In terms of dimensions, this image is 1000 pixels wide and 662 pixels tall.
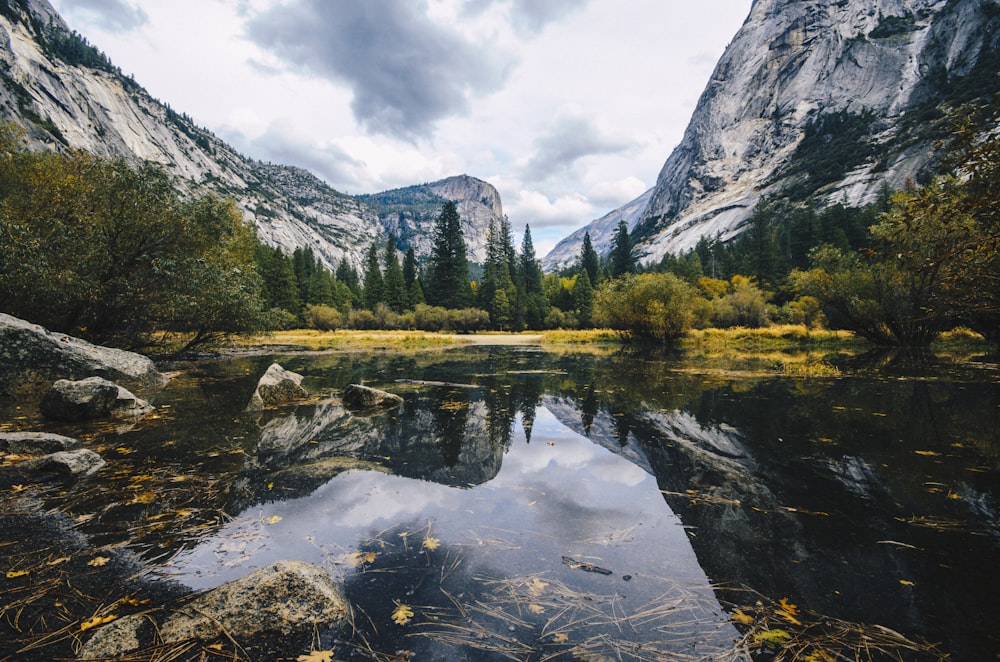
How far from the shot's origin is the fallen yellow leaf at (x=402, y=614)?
308 centimetres

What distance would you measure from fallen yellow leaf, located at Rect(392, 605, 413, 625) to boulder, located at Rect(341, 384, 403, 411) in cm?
826

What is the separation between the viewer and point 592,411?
11.1 m

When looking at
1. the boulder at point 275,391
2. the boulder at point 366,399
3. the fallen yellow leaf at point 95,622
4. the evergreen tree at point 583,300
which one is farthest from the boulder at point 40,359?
the evergreen tree at point 583,300

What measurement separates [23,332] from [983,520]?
19.0 meters

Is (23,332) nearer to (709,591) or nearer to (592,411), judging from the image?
(592,411)

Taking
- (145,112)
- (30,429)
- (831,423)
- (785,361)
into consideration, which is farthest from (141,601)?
(145,112)

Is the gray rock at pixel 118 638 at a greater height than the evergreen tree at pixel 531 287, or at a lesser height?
lesser

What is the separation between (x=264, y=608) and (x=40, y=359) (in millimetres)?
13164

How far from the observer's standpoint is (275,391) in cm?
1149

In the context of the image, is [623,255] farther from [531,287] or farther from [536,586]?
[536,586]

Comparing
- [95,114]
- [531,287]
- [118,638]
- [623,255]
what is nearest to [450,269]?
[531,287]

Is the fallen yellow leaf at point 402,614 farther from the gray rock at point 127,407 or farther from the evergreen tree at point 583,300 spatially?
the evergreen tree at point 583,300

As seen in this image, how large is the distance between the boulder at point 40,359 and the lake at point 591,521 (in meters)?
2.00

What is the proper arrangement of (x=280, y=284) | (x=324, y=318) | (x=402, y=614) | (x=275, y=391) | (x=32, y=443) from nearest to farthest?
1. (x=402, y=614)
2. (x=32, y=443)
3. (x=275, y=391)
4. (x=324, y=318)
5. (x=280, y=284)
